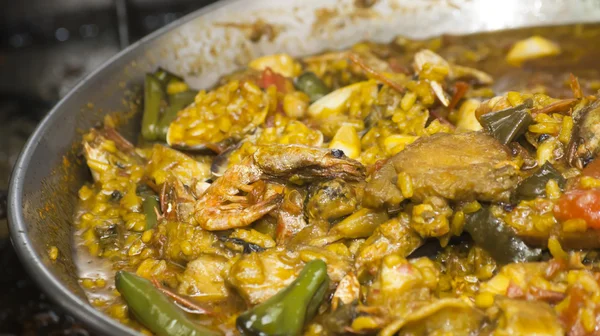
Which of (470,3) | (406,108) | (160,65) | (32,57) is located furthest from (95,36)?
(406,108)

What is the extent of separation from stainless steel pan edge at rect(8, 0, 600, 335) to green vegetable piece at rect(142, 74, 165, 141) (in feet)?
0.31

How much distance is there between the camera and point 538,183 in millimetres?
2457

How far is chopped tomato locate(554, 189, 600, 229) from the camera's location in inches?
90.1

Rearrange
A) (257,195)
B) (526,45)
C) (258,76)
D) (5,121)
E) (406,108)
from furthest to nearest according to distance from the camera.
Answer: (5,121) < (526,45) < (258,76) < (406,108) < (257,195)

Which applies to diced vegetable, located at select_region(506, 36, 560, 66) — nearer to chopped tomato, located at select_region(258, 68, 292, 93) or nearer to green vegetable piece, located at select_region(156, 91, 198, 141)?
chopped tomato, located at select_region(258, 68, 292, 93)

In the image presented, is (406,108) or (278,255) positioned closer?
(278,255)

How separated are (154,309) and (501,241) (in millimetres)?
1351

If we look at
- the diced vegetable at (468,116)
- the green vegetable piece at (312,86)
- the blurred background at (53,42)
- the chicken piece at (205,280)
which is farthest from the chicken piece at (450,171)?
the blurred background at (53,42)

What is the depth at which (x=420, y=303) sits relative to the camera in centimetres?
226

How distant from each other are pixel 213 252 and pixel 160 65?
5.95ft

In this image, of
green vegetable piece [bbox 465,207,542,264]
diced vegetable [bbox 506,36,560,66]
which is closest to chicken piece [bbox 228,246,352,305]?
green vegetable piece [bbox 465,207,542,264]

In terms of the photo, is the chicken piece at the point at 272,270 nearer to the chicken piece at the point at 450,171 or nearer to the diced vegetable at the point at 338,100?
the chicken piece at the point at 450,171

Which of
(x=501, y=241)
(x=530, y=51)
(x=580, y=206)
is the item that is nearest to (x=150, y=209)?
(x=501, y=241)

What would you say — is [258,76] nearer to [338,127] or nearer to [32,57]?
[338,127]
